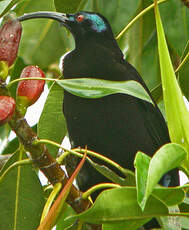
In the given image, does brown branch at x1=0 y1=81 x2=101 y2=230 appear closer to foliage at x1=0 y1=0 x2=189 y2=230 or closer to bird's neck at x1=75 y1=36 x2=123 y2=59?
foliage at x1=0 y1=0 x2=189 y2=230

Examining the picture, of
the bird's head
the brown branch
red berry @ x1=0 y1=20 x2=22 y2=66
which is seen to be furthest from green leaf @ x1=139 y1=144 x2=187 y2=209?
the bird's head

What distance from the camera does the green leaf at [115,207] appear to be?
1.73 metres

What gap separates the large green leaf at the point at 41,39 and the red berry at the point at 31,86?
4.86ft

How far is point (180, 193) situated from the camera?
1.75 meters

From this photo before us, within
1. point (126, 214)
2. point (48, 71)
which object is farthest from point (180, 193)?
point (48, 71)

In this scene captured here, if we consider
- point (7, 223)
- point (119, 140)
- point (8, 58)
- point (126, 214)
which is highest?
point (8, 58)

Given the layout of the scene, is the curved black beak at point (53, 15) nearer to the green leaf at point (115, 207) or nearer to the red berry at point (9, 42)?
the red berry at point (9, 42)

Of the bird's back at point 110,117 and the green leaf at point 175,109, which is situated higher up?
the green leaf at point 175,109

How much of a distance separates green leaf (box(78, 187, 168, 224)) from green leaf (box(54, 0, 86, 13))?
155 cm

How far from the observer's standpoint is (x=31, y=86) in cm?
197

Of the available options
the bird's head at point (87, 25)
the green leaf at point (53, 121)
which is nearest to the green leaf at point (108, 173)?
the green leaf at point (53, 121)

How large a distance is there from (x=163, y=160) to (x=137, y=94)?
261 millimetres

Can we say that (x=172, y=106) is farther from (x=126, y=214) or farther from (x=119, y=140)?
(x=119, y=140)

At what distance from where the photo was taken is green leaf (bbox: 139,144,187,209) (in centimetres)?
144
